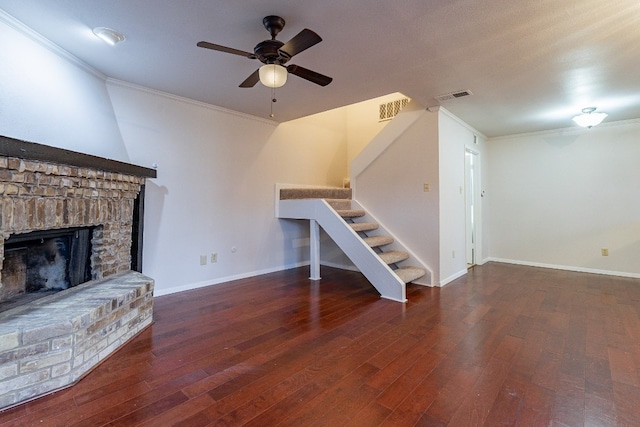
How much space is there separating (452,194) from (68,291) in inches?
168

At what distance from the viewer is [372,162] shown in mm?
4445

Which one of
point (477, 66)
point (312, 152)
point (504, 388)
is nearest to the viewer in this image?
point (504, 388)

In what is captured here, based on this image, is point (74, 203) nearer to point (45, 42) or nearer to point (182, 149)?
point (45, 42)

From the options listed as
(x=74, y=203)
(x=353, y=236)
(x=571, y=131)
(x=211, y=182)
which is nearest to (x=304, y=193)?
(x=353, y=236)

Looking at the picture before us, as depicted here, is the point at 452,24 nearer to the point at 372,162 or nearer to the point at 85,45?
the point at 372,162

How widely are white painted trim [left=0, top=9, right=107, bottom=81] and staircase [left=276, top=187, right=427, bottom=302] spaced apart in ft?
8.41

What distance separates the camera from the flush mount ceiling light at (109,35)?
214 cm

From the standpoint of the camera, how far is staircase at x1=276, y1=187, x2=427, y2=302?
343 cm

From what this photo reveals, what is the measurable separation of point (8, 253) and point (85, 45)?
1.70 meters

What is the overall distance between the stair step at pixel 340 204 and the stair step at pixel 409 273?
1.24 metres

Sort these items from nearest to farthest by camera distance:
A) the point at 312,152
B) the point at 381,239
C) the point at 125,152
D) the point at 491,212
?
the point at 125,152 < the point at 381,239 < the point at 312,152 < the point at 491,212

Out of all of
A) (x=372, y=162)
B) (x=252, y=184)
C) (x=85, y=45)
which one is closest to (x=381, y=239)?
(x=372, y=162)

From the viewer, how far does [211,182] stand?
3.83 m

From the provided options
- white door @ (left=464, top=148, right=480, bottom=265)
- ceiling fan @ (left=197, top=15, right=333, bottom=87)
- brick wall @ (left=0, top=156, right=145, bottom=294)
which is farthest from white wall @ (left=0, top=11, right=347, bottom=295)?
white door @ (left=464, top=148, right=480, bottom=265)
